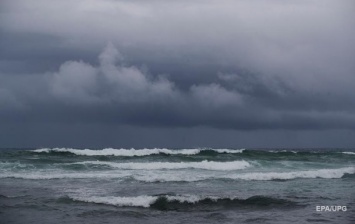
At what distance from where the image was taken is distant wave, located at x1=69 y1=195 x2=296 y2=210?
13.2m

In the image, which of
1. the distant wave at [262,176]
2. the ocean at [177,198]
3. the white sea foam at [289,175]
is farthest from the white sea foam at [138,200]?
the white sea foam at [289,175]

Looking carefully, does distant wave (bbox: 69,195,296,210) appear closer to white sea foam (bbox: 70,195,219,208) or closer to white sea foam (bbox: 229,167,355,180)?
white sea foam (bbox: 70,195,219,208)

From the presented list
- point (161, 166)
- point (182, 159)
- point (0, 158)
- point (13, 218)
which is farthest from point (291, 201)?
point (0, 158)

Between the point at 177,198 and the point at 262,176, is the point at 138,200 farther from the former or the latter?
the point at 262,176

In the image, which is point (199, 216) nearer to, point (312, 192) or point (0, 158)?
point (312, 192)

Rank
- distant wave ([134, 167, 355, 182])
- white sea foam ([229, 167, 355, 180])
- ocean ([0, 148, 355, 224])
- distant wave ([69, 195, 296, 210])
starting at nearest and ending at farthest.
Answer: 1. ocean ([0, 148, 355, 224])
2. distant wave ([69, 195, 296, 210])
3. distant wave ([134, 167, 355, 182])
4. white sea foam ([229, 167, 355, 180])

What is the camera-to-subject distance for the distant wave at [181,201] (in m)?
13.2

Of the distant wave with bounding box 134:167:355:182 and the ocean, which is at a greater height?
the distant wave with bounding box 134:167:355:182

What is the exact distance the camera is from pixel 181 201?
529 inches

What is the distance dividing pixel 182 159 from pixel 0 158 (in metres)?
13.8

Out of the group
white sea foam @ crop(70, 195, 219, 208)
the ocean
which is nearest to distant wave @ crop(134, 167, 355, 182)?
the ocean

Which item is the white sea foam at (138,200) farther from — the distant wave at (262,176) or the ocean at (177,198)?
the distant wave at (262,176)

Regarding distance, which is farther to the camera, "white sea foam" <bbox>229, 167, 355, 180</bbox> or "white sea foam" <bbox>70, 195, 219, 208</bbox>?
"white sea foam" <bbox>229, 167, 355, 180</bbox>

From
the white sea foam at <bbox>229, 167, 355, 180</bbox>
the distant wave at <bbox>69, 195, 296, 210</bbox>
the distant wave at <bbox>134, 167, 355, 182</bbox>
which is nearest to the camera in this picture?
the distant wave at <bbox>69, 195, 296, 210</bbox>
